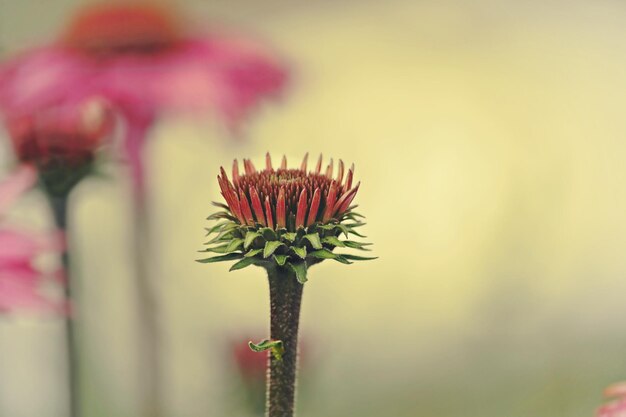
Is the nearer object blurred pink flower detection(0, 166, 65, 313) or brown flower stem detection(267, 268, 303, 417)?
brown flower stem detection(267, 268, 303, 417)

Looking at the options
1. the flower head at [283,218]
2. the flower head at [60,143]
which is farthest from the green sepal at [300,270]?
the flower head at [60,143]

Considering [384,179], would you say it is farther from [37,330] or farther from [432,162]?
[37,330]

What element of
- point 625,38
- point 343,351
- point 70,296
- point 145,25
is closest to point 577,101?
point 625,38

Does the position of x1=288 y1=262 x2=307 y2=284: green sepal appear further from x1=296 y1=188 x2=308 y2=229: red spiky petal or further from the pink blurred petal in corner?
the pink blurred petal in corner

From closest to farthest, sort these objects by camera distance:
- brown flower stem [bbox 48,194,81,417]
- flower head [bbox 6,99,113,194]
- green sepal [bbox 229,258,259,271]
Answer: green sepal [bbox 229,258,259,271] → brown flower stem [bbox 48,194,81,417] → flower head [bbox 6,99,113,194]

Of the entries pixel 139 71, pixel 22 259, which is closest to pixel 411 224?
pixel 139 71

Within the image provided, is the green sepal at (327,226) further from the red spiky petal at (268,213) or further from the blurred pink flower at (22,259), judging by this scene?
the blurred pink flower at (22,259)

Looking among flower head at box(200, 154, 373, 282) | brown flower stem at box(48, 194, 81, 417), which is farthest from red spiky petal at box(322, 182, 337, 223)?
brown flower stem at box(48, 194, 81, 417)
